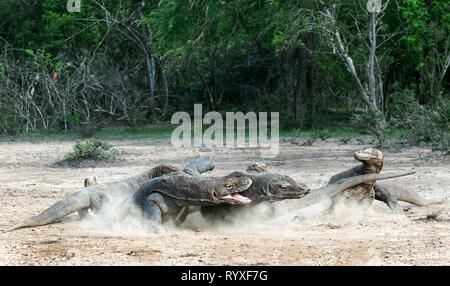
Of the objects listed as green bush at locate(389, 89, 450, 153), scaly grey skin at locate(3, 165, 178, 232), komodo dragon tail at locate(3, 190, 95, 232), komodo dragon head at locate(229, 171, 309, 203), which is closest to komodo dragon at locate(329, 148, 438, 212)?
komodo dragon head at locate(229, 171, 309, 203)

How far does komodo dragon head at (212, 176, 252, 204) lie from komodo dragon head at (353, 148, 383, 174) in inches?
49.8

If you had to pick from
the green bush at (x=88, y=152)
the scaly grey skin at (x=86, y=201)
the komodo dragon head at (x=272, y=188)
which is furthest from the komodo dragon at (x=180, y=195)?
the green bush at (x=88, y=152)

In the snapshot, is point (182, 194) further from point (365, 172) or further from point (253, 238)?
point (365, 172)

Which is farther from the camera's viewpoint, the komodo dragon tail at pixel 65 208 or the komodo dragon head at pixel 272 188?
the komodo dragon tail at pixel 65 208

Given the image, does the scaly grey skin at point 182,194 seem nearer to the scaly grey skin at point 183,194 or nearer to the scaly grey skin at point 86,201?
the scaly grey skin at point 183,194

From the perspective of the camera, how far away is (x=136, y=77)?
22.8m

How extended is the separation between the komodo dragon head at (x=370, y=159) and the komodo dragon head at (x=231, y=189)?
1264 mm

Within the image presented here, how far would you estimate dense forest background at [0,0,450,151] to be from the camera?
16.9 m

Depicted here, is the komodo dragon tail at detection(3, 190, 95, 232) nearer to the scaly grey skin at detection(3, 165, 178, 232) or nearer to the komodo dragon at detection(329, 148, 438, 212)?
the scaly grey skin at detection(3, 165, 178, 232)

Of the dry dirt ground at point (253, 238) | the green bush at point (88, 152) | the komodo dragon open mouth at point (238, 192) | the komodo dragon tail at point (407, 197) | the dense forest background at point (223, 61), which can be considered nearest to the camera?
the dry dirt ground at point (253, 238)

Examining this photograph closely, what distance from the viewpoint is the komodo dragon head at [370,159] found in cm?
611

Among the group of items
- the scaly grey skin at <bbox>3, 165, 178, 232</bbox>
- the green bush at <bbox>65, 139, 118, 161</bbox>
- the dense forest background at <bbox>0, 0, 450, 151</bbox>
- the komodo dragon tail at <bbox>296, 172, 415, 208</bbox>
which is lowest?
the green bush at <bbox>65, 139, 118, 161</bbox>

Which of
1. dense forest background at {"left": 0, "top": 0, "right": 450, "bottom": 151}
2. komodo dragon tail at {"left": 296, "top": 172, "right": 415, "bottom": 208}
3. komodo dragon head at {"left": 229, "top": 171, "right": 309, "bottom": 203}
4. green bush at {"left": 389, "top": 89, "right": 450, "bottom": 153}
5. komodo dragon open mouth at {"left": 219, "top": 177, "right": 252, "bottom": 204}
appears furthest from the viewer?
dense forest background at {"left": 0, "top": 0, "right": 450, "bottom": 151}

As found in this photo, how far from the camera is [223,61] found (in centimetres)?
2436
